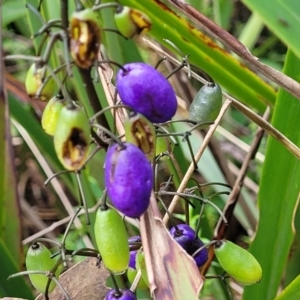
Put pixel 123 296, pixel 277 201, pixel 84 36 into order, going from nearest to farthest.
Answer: pixel 84 36
pixel 123 296
pixel 277 201

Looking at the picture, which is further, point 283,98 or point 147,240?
point 283,98

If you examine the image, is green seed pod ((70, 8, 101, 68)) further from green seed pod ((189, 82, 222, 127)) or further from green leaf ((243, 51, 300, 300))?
green leaf ((243, 51, 300, 300))

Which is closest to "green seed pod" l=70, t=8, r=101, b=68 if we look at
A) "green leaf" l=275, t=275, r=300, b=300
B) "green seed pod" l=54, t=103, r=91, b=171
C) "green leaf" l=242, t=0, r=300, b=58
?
"green seed pod" l=54, t=103, r=91, b=171

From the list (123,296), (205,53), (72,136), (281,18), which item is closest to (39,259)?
(123,296)

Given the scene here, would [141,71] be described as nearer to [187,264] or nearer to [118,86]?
[118,86]

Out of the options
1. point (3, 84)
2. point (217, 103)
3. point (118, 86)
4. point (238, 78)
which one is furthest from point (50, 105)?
point (238, 78)

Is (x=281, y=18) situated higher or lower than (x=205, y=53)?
higher

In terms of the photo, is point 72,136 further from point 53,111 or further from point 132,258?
point 132,258

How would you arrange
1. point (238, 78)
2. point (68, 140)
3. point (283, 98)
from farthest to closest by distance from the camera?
point (238, 78)
point (283, 98)
point (68, 140)
